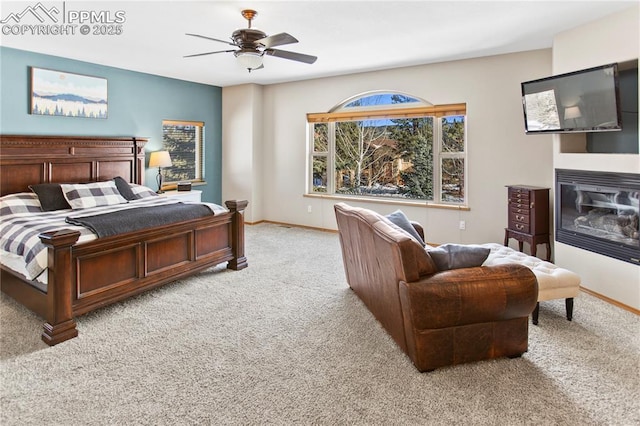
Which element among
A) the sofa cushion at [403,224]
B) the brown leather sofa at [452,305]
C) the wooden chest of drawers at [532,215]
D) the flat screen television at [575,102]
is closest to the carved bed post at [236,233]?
the sofa cushion at [403,224]

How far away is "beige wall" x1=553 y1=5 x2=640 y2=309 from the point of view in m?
3.30

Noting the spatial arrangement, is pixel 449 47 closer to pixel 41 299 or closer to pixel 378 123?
pixel 378 123

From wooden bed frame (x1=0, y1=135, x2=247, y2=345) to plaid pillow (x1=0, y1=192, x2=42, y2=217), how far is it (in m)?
0.28

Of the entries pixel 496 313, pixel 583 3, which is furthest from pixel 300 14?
pixel 496 313

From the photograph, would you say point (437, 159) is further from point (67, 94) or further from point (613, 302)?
point (67, 94)

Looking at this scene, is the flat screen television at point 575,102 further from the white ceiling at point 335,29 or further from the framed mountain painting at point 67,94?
the framed mountain painting at point 67,94

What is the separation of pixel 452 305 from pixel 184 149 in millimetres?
5886

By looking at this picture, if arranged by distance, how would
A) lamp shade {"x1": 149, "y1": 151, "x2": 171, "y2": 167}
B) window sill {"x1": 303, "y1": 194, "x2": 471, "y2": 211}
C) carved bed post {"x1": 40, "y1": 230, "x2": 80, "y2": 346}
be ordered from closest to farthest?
carved bed post {"x1": 40, "y1": 230, "x2": 80, "y2": 346} < window sill {"x1": 303, "y1": 194, "x2": 471, "y2": 211} < lamp shade {"x1": 149, "y1": 151, "x2": 171, "y2": 167}

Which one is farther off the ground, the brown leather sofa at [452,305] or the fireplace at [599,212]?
the fireplace at [599,212]

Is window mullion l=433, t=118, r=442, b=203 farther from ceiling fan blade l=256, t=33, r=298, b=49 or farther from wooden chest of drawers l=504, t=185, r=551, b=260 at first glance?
ceiling fan blade l=256, t=33, r=298, b=49

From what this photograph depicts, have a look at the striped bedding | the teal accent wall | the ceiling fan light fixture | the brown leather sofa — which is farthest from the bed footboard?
the teal accent wall

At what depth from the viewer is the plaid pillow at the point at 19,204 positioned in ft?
12.9

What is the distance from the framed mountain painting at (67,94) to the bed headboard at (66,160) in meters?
0.38

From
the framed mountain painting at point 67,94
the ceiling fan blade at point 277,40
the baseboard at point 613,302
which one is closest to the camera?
the ceiling fan blade at point 277,40
